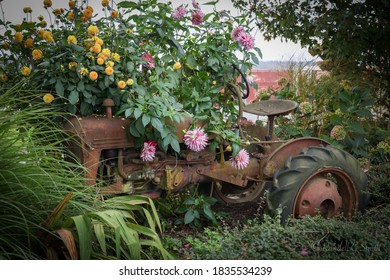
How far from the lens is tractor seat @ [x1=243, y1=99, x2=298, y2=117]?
3109 mm

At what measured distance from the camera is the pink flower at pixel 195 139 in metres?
2.83

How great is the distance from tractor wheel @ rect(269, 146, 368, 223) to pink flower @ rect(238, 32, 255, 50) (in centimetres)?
63

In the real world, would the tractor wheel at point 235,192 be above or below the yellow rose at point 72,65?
below

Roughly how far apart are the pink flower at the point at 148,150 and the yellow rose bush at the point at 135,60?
36mm

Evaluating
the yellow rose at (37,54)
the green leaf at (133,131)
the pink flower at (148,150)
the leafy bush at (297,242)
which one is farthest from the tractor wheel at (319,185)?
the yellow rose at (37,54)

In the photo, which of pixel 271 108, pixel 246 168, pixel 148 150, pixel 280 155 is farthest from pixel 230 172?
pixel 148 150

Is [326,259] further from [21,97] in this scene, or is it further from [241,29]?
[21,97]

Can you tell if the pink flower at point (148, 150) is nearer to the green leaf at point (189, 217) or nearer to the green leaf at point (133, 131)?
the green leaf at point (133, 131)

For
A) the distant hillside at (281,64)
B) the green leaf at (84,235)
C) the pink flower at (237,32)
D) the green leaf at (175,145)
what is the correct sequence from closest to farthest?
the green leaf at (84,235)
the green leaf at (175,145)
the pink flower at (237,32)
the distant hillside at (281,64)

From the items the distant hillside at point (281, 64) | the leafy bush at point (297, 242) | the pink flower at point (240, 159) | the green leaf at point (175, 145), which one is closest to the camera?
the leafy bush at point (297, 242)

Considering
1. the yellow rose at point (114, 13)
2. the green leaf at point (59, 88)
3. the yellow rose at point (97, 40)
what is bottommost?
the green leaf at point (59, 88)

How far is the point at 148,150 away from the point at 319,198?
3.07 feet

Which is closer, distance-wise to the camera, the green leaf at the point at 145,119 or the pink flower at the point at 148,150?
the green leaf at the point at 145,119
